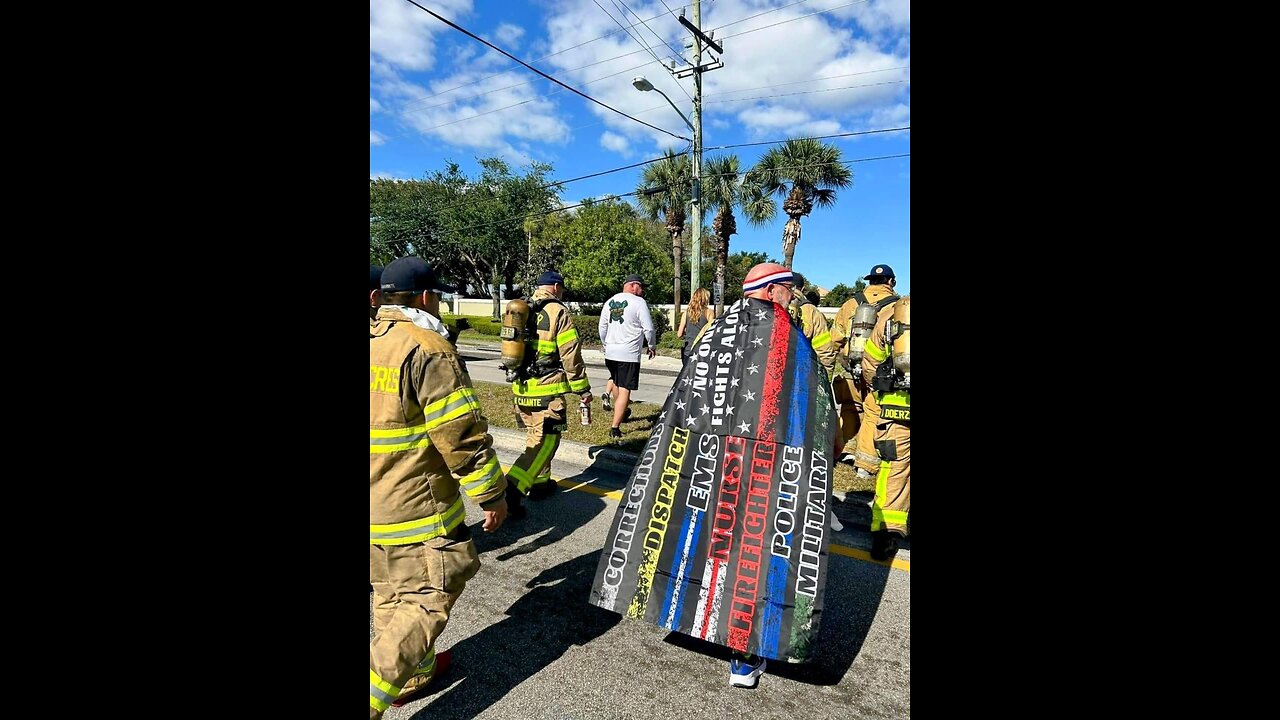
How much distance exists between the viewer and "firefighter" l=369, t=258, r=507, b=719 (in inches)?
97.0

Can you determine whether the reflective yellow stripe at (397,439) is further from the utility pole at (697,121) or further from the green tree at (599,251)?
the green tree at (599,251)

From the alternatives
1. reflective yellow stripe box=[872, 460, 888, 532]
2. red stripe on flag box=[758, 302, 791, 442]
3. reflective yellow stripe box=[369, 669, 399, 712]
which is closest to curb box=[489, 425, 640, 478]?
reflective yellow stripe box=[872, 460, 888, 532]

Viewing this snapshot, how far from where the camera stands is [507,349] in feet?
17.4

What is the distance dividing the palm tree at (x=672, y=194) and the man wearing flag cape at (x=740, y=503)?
24.6 m

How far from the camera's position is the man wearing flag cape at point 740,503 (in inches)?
107

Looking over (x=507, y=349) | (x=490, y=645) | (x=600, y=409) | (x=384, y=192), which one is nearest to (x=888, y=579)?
(x=490, y=645)

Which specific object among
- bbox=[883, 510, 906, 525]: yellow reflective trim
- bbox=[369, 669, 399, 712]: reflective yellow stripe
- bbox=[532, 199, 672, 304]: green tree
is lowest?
bbox=[369, 669, 399, 712]: reflective yellow stripe

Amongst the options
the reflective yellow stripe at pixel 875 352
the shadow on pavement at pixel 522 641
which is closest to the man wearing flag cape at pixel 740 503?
the shadow on pavement at pixel 522 641

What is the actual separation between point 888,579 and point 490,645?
244 cm

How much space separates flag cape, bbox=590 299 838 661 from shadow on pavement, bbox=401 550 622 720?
1.67ft

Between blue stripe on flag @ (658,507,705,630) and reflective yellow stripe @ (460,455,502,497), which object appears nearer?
reflective yellow stripe @ (460,455,502,497)

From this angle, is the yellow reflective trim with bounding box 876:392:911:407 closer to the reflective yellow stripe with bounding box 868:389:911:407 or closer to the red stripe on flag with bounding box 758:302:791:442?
the reflective yellow stripe with bounding box 868:389:911:407
